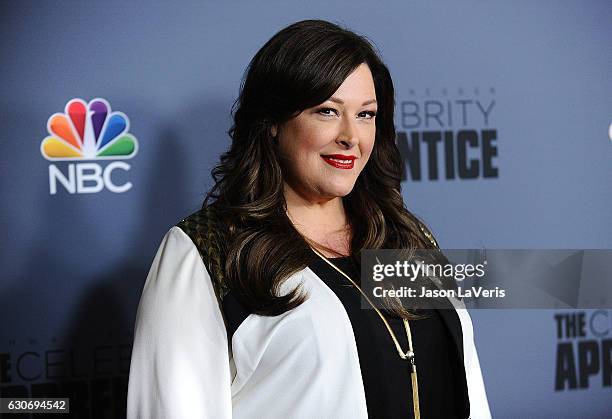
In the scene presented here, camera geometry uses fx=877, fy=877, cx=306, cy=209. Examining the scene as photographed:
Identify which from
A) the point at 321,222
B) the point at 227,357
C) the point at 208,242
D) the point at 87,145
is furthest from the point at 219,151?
A: the point at 227,357

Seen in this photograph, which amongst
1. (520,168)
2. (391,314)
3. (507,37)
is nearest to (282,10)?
(507,37)

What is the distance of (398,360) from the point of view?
1.73 meters

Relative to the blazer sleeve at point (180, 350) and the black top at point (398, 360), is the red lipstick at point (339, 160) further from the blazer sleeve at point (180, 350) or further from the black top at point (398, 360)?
the blazer sleeve at point (180, 350)

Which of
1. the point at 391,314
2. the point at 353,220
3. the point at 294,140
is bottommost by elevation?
the point at 391,314

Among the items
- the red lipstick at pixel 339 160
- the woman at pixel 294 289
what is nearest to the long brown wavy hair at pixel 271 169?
the woman at pixel 294 289

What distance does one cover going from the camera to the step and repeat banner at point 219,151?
7.19 feet

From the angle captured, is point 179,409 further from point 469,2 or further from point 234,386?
point 469,2

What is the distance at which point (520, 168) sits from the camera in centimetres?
240

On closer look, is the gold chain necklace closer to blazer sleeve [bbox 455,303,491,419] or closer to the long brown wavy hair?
the long brown wavy hair

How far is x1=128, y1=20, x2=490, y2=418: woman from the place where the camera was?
1.61 m

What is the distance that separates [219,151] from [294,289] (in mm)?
701

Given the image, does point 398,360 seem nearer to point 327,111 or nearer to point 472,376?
point 472,376

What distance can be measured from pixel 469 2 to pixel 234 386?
4.26ft

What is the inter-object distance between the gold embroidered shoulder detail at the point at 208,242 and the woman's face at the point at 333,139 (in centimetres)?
21
